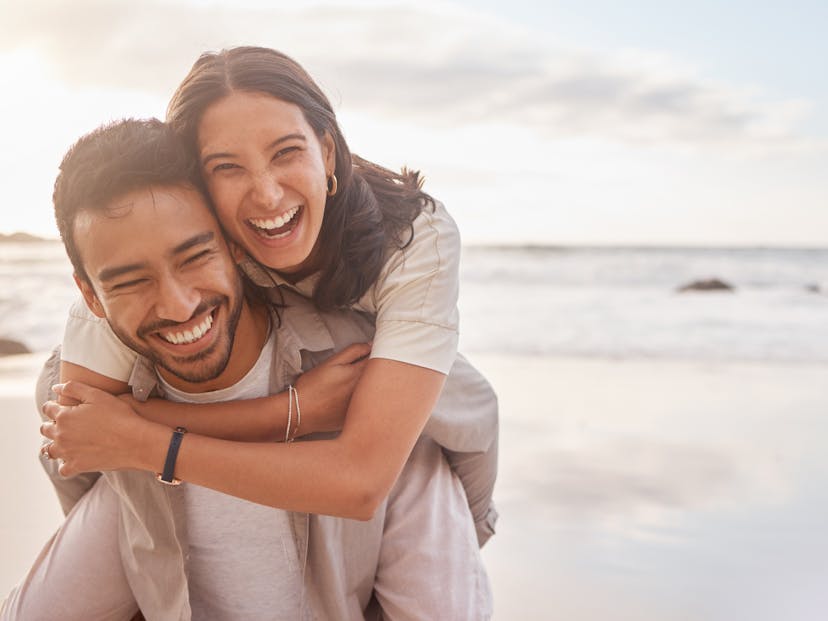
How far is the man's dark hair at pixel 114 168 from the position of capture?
6.50ft

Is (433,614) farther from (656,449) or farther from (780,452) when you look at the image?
(780,452)

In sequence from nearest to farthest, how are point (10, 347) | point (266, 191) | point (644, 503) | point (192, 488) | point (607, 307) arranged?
point (266, 191) < point (192, 488) < point (644, 503) < point (10, 347) < point (607, 307)

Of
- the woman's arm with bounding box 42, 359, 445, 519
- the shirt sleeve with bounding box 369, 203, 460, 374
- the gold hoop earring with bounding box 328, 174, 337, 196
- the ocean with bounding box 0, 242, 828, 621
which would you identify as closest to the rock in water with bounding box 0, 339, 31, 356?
the ocean with bounding box 0, 242, 828, 621

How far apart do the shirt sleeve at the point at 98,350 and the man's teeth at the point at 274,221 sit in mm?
461

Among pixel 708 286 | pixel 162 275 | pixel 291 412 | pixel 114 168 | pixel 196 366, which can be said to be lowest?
pixel 291 412

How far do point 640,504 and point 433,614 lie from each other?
6.33 feet

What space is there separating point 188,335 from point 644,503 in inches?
103

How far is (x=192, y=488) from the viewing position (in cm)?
229

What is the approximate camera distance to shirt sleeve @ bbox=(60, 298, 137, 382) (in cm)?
217

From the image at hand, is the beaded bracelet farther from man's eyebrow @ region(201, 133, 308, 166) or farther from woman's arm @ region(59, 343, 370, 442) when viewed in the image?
man's eyebrow @ region(201, 133, 308, 166)

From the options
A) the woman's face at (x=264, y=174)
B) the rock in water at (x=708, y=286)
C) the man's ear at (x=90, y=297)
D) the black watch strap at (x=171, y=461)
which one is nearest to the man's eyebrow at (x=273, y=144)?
the woman's face at (x=264, y=174)

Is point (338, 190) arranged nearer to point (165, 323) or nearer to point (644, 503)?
point (165, 323)

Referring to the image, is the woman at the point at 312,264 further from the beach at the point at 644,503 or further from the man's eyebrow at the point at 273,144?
the beach at the point at 644,503

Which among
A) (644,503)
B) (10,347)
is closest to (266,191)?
(644,503)
